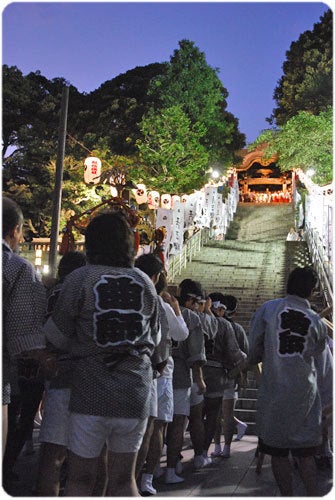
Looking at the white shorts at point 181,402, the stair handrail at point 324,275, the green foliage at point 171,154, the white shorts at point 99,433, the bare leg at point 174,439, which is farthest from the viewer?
the green foliage at point 171,154

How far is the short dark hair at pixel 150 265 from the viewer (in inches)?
191

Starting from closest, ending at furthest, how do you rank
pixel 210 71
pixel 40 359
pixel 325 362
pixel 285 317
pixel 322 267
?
pixel 40 359
pixel 285 317
pixel 325 362
pixel 322 267
pixel 210 71

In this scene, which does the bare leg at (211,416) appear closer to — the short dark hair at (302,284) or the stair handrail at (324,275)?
the short dark hair at (302,284)

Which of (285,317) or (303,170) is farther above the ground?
(303,170)

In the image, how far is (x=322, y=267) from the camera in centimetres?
1500

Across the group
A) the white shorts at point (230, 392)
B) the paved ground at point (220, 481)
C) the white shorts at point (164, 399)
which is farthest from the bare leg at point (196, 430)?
the white shorts at point (164, 399)

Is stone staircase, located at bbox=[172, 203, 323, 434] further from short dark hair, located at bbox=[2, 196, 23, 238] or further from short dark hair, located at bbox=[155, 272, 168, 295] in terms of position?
short dark hair, located at bbox=[2, 196, 23, 238]

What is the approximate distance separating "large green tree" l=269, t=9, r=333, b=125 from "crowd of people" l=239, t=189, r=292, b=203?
546 cm

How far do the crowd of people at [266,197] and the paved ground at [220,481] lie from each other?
119ft

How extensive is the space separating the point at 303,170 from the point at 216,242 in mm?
6139

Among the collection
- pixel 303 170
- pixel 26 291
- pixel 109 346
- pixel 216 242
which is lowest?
pixel 109 346

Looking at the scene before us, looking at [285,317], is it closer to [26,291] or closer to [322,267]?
[26,291]

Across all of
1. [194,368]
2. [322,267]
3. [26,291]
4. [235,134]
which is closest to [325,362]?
[194,368]

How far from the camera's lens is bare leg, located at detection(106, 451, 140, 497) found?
3.25m
